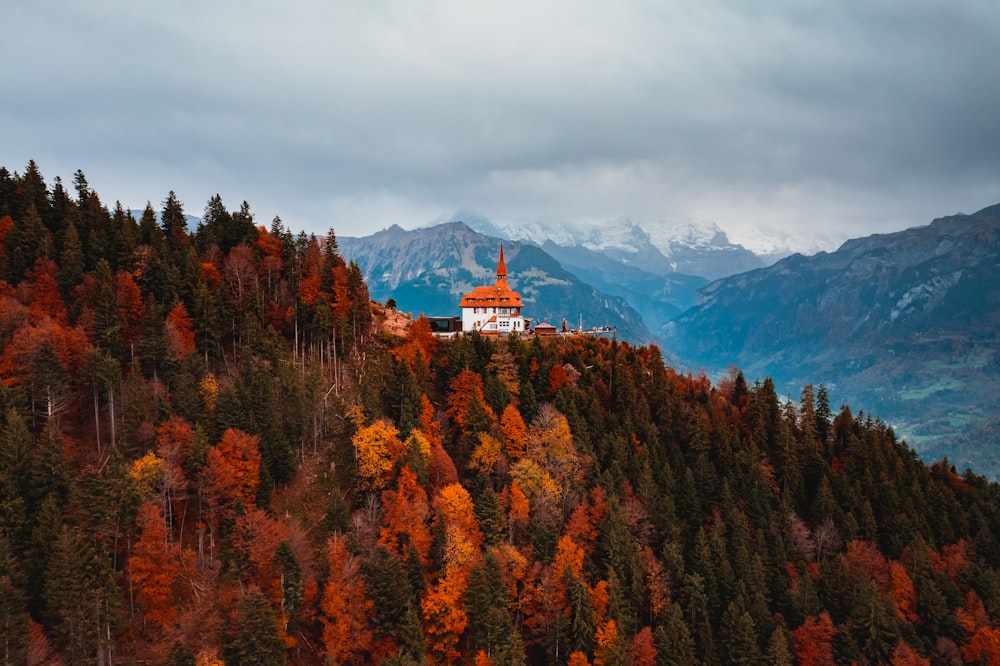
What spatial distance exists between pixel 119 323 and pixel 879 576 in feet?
353

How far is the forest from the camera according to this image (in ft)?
186

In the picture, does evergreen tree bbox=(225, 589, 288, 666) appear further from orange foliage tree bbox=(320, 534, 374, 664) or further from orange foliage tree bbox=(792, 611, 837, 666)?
orange foliage tree bbox=(792, 611, 837, 666)

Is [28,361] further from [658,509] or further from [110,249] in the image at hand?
[658,509]

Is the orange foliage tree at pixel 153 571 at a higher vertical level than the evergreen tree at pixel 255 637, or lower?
higher

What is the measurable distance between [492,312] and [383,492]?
193 feet

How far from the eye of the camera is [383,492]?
68562 mm

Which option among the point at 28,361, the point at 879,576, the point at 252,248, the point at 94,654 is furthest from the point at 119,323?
the point at 879,576

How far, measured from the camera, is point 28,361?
6538 centimetres

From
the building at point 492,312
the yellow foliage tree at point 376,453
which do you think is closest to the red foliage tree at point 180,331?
the yellow foliage tree at point 376,453

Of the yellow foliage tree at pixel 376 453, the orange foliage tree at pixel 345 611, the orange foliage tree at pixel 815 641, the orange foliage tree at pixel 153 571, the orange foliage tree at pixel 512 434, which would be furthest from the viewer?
the orange foliage tree at pixel 512 434

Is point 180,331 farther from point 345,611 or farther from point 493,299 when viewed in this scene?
point 493,299

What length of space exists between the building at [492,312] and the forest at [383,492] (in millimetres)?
14425

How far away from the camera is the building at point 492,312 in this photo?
120 metres

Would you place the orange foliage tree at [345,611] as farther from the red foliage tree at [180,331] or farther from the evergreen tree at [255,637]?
the red foliage tree at [180,331]
